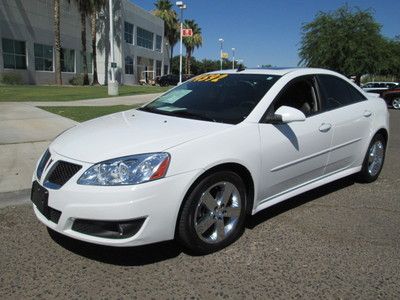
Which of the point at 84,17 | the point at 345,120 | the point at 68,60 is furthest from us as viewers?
the point at 68,60

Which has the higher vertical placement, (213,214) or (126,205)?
(126,205)

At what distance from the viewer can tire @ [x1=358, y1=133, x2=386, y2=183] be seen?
5797mm

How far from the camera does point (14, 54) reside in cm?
3519

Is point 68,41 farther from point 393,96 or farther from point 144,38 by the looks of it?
point 393,96

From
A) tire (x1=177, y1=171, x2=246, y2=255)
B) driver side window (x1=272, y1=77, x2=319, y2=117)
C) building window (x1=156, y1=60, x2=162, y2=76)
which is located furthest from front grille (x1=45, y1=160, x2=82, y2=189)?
building window (x1=156, y1=60, x2=162, y2=76)

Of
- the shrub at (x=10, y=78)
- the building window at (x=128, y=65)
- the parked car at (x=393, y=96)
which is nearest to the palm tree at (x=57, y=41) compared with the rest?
the shrub at (x=10, y=78)

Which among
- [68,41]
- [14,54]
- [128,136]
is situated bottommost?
[128,136]

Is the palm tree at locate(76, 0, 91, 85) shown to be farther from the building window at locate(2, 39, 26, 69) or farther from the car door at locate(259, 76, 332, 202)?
the car door at locate(259, 76, 332, 202)

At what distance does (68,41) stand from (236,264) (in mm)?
41207

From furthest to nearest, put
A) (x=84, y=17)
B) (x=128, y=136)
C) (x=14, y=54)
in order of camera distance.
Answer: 1. (x=84, y=17)
2. (x=14, y=54)
3. (x=128, y=136)

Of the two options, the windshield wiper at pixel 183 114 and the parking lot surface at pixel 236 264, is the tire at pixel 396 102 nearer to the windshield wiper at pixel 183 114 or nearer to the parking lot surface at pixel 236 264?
the parking lot surface at pixel 236 264

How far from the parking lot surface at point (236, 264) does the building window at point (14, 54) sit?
33354 millimetres

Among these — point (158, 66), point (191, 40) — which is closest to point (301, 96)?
point (158, 66)

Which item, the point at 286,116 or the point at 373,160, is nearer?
the point at 286,116
